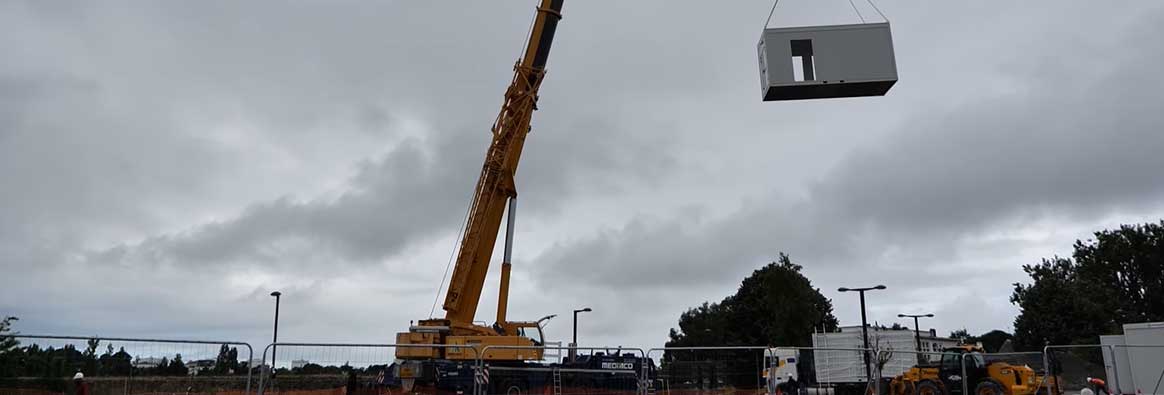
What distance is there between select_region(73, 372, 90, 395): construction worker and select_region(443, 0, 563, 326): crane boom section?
12106 mm

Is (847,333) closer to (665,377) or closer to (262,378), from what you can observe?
(665,377)

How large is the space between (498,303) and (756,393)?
703 centimetres

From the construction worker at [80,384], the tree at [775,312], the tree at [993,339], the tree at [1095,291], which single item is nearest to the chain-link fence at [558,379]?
the tree at [775,312]

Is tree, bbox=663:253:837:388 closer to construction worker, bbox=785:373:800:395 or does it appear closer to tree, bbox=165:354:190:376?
construction worker, bbox=785:373:800:395

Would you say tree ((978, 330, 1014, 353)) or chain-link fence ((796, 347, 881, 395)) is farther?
tree ((978, 330, 1014, 353))

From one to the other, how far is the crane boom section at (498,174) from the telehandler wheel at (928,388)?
11861mm

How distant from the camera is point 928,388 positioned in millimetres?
21703

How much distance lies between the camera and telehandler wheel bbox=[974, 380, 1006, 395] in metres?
20.7

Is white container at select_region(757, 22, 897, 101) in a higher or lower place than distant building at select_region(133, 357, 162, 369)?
higher

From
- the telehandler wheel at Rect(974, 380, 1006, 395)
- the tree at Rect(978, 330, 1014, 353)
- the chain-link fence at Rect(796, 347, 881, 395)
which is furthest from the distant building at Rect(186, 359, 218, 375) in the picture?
the tree at Rect(978, 330, 1014, 353)

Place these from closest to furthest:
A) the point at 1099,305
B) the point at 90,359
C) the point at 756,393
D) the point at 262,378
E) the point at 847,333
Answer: the point at 90,359, the point at 262,378, the point at 756,393, the point at 847,333, the point at 1099,305

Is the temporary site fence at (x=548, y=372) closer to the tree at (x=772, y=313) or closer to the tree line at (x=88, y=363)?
the tree line at (x=88, y=363)

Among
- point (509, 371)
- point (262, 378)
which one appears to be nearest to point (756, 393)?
point (509, 371)

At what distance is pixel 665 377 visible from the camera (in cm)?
1786
